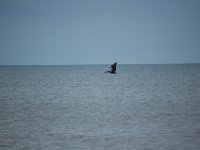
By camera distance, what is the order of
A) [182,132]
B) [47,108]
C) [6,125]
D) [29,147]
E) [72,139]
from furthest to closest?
[47,108] < [6,125] < [182,132] < [72,139] < [29,147]

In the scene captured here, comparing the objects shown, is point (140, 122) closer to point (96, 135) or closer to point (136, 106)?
point (96, 135)

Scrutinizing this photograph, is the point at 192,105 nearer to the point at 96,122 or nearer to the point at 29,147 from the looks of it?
the point at 96,122

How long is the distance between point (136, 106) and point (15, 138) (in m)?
15.1

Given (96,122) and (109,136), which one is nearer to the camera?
(109,136)

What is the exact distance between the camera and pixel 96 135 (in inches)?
875

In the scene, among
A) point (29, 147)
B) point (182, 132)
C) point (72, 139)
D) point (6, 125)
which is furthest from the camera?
point (6, 125)

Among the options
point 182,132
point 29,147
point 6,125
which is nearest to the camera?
point 29,147

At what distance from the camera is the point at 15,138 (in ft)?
70.9

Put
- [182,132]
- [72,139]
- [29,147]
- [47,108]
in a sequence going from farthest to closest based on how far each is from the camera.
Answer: [47,108] < [182,132] < [72,139] < [29,147]

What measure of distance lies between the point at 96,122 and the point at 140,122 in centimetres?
252

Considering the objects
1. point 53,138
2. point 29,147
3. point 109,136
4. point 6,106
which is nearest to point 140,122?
point 109,136

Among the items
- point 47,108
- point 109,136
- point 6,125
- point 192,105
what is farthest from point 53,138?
point 192,105

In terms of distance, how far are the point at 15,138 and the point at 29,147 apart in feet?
6.85

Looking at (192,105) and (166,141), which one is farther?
(192,105)
